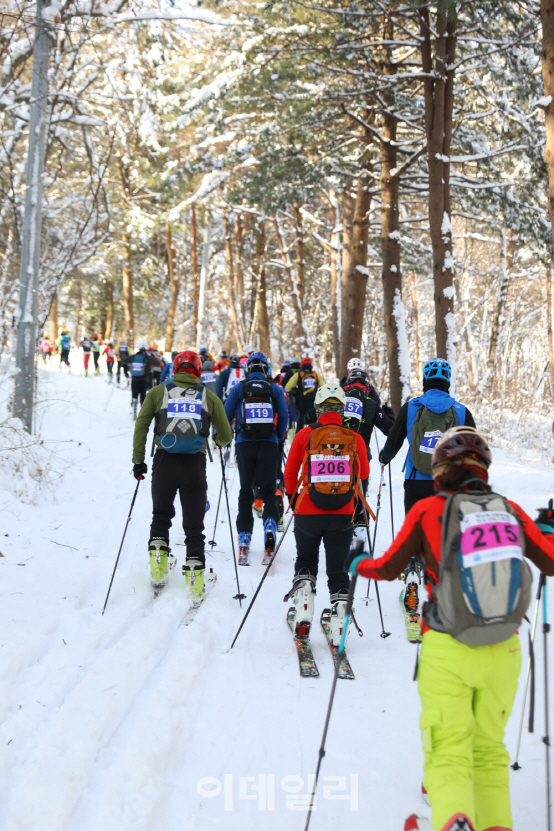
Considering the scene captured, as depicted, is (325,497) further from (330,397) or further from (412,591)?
(412,591)

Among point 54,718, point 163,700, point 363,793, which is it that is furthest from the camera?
point 163,700

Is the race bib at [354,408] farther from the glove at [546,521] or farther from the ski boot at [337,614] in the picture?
the glove at [546,521]

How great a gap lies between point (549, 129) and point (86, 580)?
6760 mm

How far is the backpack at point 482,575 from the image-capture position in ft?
7.97

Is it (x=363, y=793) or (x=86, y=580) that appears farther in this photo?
(x=86, y=580)

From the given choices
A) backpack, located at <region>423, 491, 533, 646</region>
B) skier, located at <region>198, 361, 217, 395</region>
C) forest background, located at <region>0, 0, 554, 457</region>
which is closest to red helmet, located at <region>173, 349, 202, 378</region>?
forest background, located at <region>0, 0, 554, 457</region>

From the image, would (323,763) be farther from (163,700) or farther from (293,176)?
(293,176)

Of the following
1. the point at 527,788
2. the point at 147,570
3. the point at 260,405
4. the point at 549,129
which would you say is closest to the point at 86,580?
the point at 147,570

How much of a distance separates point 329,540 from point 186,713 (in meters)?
1.61

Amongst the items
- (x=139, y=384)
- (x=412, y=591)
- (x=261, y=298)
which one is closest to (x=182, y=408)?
(x=412, y=591)

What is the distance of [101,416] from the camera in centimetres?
1780

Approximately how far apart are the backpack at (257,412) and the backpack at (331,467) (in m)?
2.49

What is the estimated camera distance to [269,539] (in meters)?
7.24

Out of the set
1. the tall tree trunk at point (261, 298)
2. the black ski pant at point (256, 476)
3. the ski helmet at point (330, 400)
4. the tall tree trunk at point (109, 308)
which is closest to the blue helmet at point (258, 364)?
the black ski pant at point (256, 476)
